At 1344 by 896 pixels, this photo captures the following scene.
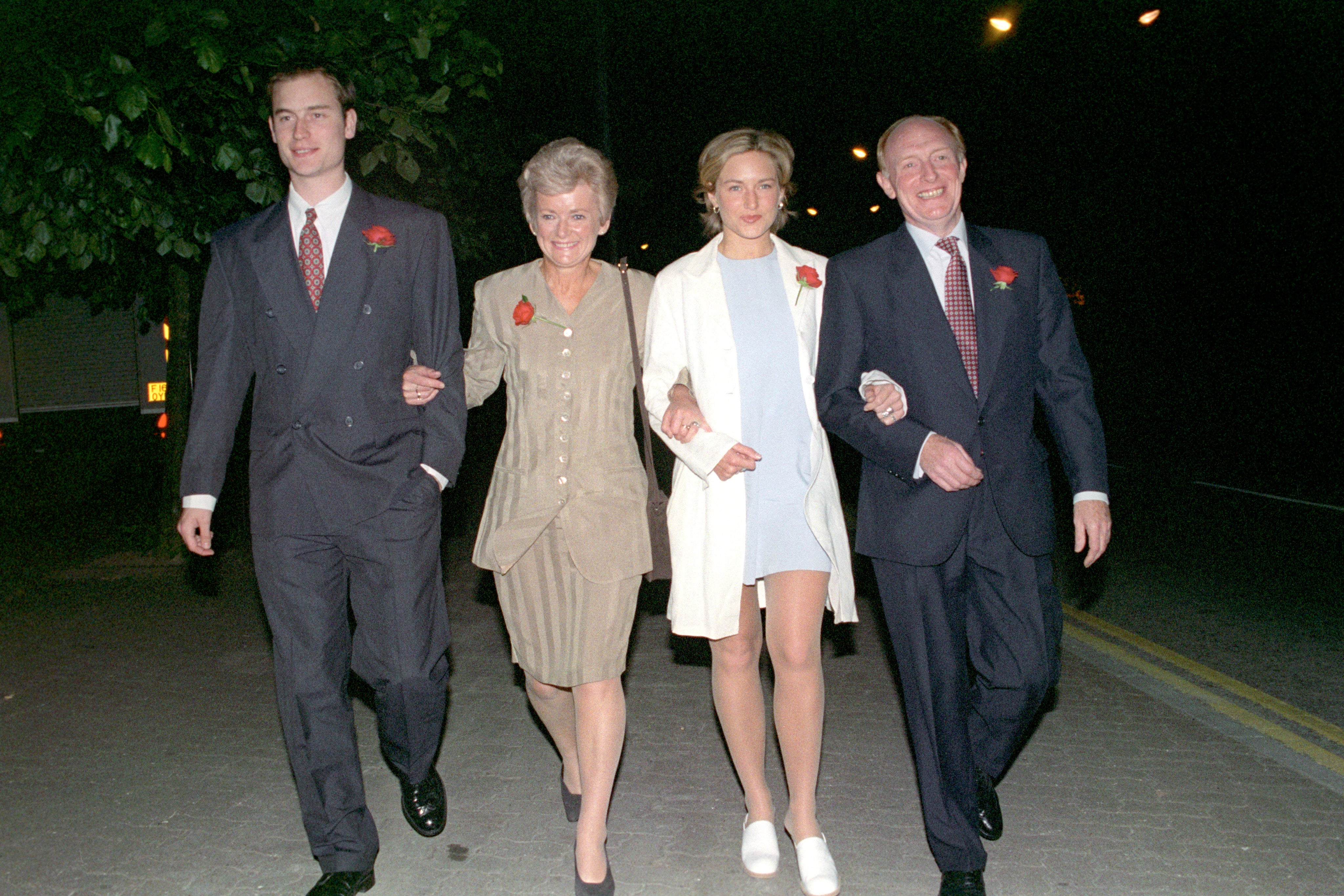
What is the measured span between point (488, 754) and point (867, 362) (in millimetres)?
2529

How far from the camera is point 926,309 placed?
3.74 meters

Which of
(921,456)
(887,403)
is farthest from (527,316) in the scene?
(921,456)

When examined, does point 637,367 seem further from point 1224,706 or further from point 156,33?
point 1224,706

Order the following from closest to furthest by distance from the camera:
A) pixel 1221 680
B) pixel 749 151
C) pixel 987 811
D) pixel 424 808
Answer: pixel 749 151 → pixel 987 811 → pixel 424 808 → pixel 1221 680

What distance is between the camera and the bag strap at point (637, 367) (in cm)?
389


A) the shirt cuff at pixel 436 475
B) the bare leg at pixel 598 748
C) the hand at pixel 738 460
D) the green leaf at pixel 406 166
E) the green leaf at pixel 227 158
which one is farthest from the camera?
the green leaf at pixel 406 166

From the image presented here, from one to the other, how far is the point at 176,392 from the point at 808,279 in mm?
8146

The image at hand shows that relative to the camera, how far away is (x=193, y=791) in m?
4.76

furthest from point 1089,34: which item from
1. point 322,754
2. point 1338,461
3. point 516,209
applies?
point 322,754

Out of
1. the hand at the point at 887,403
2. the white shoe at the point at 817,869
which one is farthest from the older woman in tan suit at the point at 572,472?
the hand at the point at 887,403

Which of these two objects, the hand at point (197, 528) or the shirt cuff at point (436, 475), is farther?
the shirt cuff at point (436, 475)

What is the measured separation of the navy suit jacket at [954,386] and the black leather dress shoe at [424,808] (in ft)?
6.04

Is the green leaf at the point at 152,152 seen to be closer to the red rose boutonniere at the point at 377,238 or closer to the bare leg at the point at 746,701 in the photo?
the red rose boutonniere at the point at 377,238

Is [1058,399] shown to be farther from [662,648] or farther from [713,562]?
[662,648]
